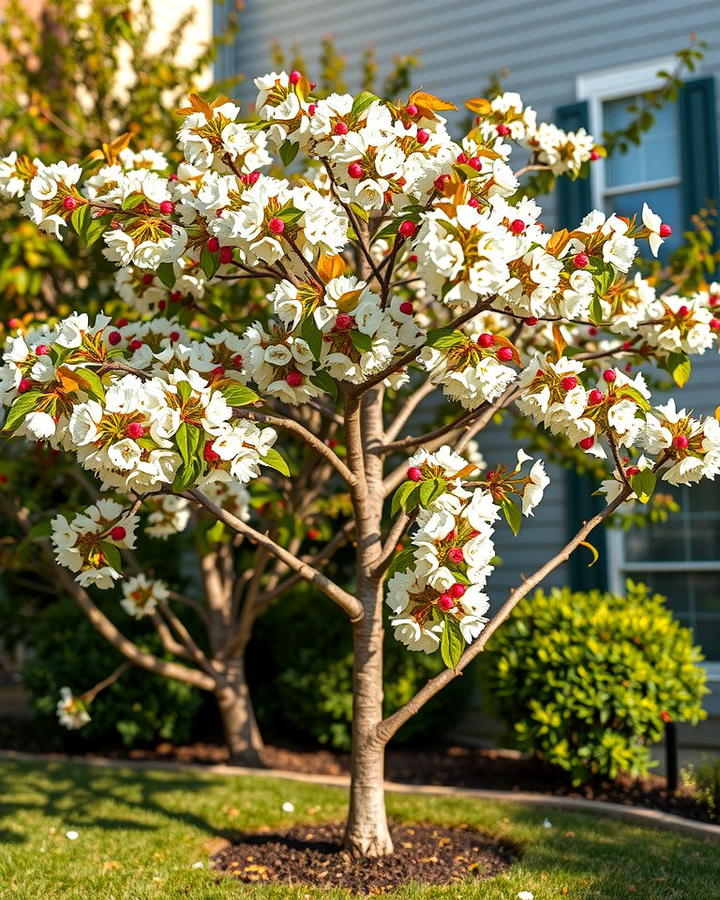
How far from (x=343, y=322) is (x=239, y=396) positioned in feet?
1.26

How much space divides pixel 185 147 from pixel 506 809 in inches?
134

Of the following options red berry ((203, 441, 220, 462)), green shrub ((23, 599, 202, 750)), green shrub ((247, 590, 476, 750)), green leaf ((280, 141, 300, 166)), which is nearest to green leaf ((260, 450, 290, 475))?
red berry ((203, 441, 220, 462))

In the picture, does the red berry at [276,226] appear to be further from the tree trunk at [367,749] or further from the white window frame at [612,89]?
the white window frame at [612,89]

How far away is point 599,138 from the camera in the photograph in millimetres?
6898

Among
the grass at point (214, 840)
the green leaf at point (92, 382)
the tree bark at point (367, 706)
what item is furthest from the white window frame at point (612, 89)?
the green leaf at point (92, 382)

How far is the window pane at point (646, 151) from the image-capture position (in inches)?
264

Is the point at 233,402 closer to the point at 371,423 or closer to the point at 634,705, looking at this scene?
the point at 371,423

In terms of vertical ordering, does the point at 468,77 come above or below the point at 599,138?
above

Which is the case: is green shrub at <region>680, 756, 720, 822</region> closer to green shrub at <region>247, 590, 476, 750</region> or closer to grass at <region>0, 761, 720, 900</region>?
grass at <region>0, 761, 720, 900</region>

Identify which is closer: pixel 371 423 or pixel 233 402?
pixel 233 402

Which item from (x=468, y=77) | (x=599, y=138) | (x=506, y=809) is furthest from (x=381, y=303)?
(x=468, y=77)

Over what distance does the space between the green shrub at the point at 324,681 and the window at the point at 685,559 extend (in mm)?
1406

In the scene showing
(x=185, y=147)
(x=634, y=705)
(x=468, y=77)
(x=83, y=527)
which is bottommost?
(x=634, y=705)

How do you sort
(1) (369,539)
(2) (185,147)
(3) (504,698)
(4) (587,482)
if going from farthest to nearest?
(4) (587,482) → (3) (504,698) → (1) (369,539) → (2) (185,147)
